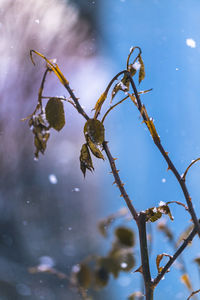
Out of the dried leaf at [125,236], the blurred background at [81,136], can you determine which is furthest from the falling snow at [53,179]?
the dried leaf at [125,236]

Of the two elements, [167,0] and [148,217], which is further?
[167,0]

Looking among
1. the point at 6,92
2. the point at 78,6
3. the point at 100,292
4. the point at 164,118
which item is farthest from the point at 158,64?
the point at 100,292

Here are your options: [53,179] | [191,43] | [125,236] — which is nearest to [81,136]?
[53,179]

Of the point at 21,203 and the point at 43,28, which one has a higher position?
the point at 43,28

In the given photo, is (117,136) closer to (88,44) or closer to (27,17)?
(88,44)

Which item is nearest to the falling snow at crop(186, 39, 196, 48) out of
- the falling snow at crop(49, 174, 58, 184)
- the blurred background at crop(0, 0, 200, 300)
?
the blurred background at crop(0, 0, 200, 300)

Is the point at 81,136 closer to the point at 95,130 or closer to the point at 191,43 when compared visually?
the point at 191,43
